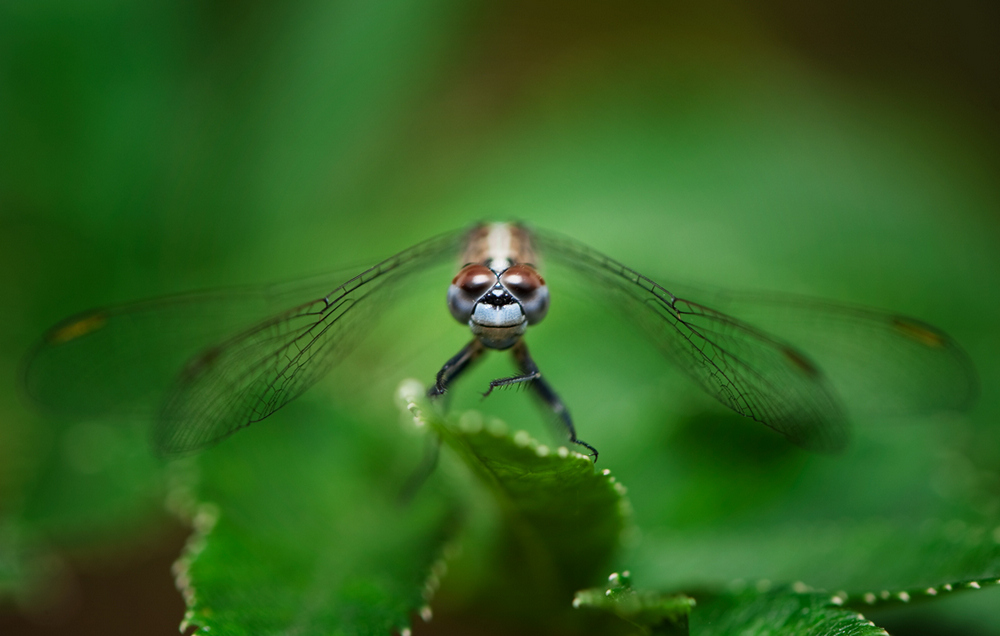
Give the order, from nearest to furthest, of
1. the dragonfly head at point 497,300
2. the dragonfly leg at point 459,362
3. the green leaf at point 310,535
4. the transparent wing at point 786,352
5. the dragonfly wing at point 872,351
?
the green leaf at point 310,535, the dragonfly head at point 497,300, the transparent wing at point 786,352, the dragonfly leg at point 459,362, the dragonfly wing at point 872,351

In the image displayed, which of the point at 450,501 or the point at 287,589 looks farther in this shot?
the point at 450,501

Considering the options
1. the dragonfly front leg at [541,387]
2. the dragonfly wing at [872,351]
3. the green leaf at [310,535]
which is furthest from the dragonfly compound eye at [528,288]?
the dragonfly wing at [872,351]

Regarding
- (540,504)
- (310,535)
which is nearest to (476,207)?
(310,535)

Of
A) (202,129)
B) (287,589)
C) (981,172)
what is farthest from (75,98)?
(981,172)

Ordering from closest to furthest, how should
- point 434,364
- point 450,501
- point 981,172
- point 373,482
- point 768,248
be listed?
point 450,501, point 373,482, point 434,364, point 768,248, point 981,172

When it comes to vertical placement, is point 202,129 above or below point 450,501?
above

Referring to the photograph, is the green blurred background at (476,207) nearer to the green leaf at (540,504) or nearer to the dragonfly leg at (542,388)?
the green leaf at (540,504)

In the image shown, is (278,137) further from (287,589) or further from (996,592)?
(996,592)

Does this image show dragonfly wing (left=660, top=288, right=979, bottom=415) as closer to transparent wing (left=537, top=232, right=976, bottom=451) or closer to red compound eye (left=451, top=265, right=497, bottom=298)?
transparent wing (left=537, top=232, right=976, bottom=451)
